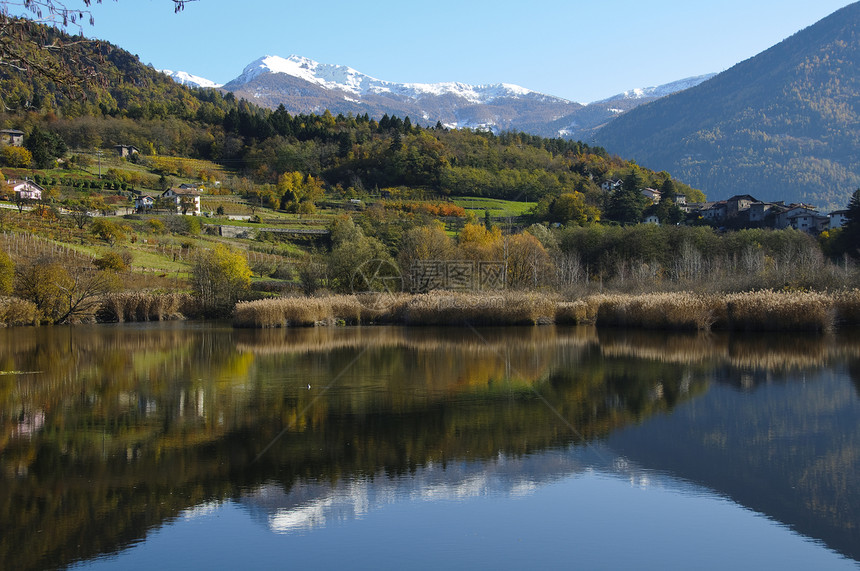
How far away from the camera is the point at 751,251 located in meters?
56.4

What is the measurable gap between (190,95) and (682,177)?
4574 inches

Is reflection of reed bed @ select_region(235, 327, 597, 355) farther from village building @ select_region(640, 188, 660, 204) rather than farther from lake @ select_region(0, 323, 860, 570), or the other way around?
village building @ select_region(640, 188, 660, 204)

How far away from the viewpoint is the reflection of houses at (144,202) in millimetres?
81688

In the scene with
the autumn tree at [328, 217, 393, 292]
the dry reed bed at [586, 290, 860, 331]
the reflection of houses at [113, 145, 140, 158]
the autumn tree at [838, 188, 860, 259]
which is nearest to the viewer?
the dry reed bed at [586, 290, 860, 331]

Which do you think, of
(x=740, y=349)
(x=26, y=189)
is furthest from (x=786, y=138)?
(x=740, y=349)

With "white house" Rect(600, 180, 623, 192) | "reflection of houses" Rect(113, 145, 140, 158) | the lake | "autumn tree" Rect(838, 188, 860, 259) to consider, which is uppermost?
"reflection of houses" Rect(113, 145, 140, 158)

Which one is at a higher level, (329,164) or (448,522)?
(329,164)

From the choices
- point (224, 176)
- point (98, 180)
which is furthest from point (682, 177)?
point (98, 180)

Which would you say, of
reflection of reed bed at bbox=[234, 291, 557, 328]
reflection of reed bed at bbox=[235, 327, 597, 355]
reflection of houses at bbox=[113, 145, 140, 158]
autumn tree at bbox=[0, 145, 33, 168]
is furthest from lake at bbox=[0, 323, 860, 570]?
reflection of houses at bbox=[113, 145, 140, 158]

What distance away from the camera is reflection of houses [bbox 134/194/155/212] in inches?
3216

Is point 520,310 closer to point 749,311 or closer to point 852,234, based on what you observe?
point 749,311

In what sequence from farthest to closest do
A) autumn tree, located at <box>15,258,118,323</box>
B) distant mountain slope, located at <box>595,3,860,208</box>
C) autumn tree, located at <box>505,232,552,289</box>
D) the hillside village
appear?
1. distant mountain slope, located at <box>595,3,860,208</box>
2. the hillside village
3. autumn tree, located at <box>505,232,552,289</box>
4. autumn tree, located at <box>15,258,118,323</box>

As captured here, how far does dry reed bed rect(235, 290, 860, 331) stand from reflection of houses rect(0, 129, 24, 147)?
275 ft

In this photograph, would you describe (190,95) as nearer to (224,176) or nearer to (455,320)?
(224,176)
